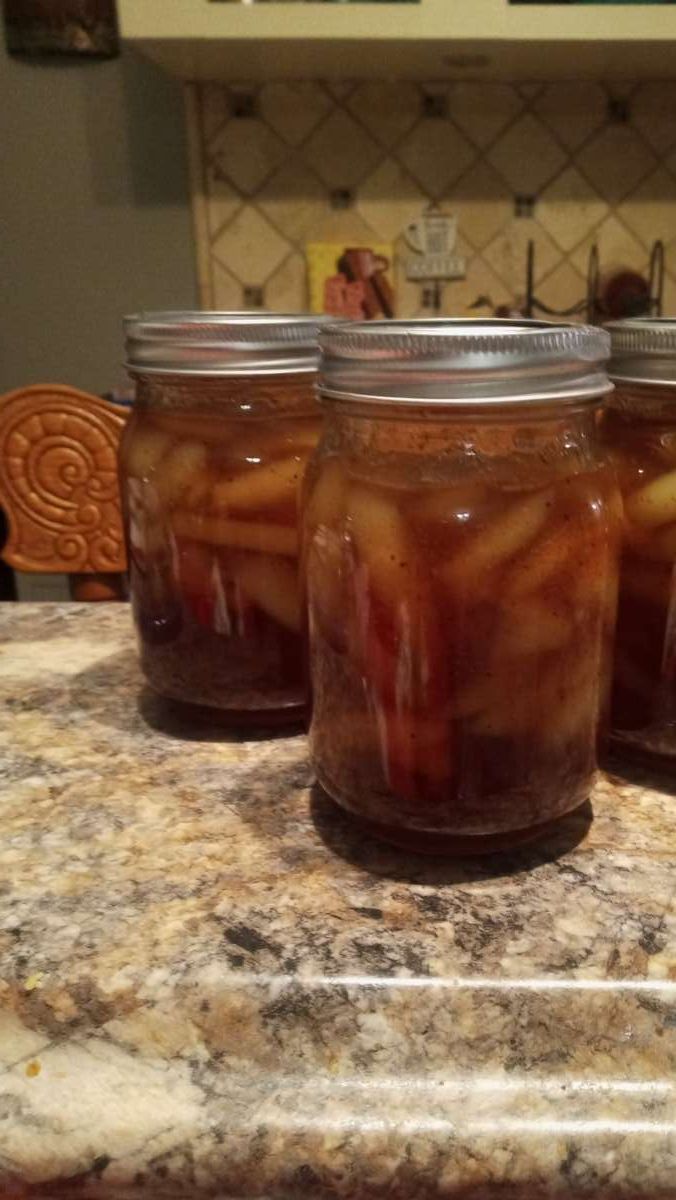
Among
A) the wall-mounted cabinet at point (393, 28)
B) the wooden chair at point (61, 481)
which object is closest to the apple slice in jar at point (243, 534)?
the wooden chair at point (61, 481)

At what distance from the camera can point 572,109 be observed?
4.61 feet

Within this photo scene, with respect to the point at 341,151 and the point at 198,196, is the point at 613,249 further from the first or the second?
the point at 198,196

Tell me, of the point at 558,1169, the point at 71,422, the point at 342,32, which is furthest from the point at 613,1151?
the point at 342,32

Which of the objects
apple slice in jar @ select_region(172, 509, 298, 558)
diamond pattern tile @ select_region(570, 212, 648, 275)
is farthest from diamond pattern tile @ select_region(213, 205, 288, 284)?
apple slice in jar @ select_region(172, 509, 298, 558)

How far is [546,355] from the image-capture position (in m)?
0.35

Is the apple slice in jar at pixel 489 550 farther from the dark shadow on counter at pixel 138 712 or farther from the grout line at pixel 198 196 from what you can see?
the grout line at pixel 198 196

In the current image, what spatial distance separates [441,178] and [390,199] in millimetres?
82

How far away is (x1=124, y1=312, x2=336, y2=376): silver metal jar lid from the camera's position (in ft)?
1.50

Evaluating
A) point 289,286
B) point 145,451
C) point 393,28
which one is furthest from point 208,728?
point 289,286

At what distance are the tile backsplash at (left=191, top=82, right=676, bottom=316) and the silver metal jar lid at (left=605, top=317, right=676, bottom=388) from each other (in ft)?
3.67

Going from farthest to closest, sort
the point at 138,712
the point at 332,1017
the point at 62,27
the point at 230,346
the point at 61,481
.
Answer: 1. the point at 62,27
2. the point at 61,481
3. the point at 138,712
4. the point at 230,346
5. the point at 332,1017

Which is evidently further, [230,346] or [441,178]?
[441,178]

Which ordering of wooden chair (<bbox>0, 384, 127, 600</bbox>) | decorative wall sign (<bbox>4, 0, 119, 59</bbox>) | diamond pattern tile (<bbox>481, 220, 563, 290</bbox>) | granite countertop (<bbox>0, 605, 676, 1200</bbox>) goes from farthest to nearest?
diamond pattern tile (<bbox>481, 220, 563, 290</bbox>) < decorative wall sign (<bbox>4, 0, 119, 59</bbox>) < wooden chair (<bbox>0, 384, 127, 600</bbox>) < granite countertop (<bbox>0, 605, 676, 1200</bbox>)

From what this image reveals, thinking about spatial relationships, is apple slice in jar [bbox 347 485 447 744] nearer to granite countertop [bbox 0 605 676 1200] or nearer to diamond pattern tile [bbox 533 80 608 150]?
granite countertop [bbox 0 605 676 1200]
